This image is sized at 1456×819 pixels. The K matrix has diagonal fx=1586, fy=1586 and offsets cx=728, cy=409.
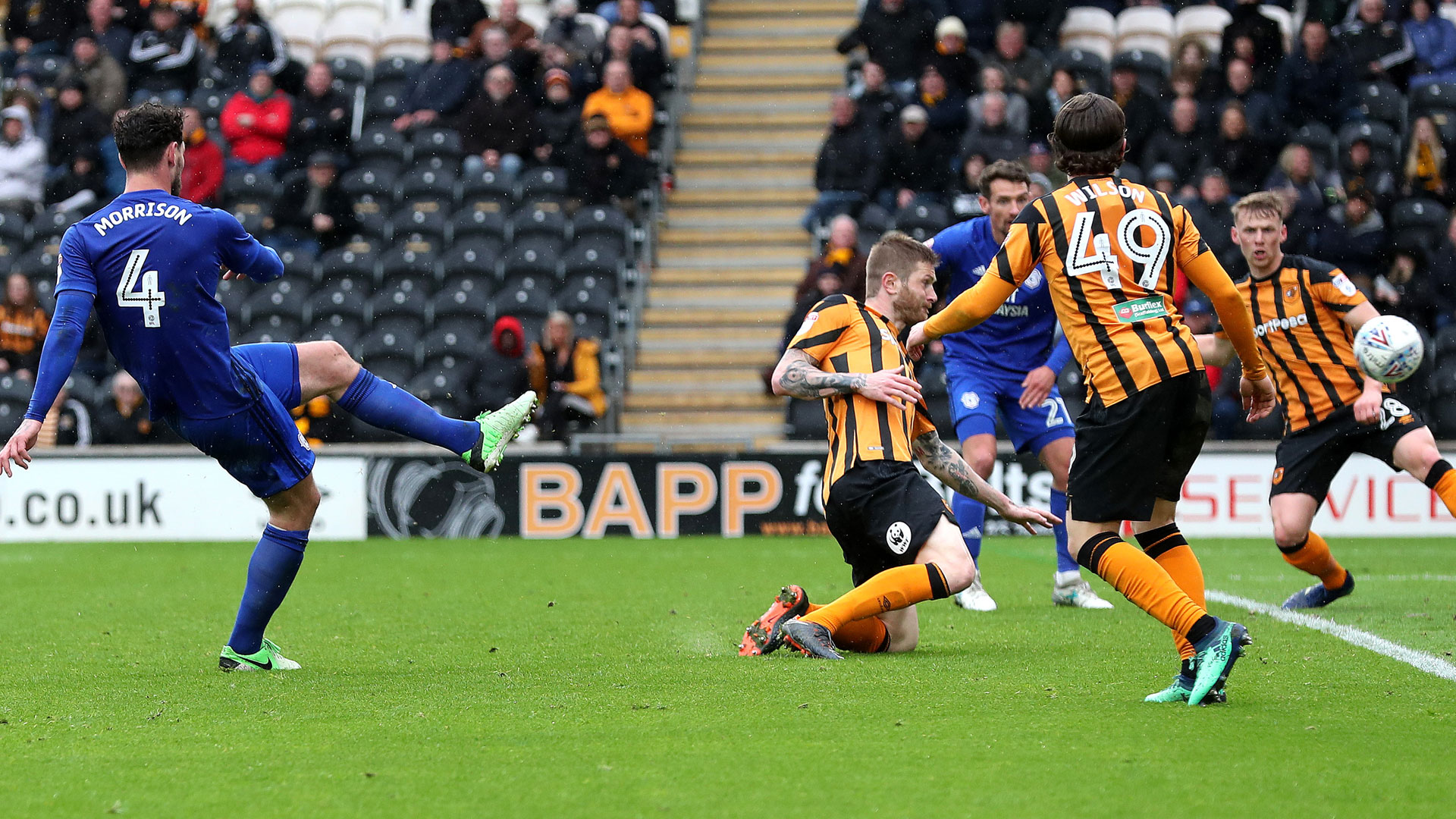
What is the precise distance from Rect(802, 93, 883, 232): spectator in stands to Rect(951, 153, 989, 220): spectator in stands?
40.6 inches

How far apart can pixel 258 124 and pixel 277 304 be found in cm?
265

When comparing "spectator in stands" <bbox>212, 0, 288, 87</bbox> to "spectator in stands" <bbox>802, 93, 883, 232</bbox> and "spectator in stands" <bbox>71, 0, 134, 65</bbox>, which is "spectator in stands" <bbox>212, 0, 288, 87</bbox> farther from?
"spectator in stands" <bbox>802, 93, 883, 232</bbox>

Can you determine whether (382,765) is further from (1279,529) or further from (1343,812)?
(1279,529)

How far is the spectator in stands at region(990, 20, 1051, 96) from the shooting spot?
1603 centimetres

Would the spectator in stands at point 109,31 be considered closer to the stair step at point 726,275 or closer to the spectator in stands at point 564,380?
the stair step at point 726,275

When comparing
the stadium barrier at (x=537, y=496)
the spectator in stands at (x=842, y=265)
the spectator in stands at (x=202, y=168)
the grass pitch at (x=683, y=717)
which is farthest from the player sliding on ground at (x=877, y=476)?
the spectator in stands at (x=202, y=168)

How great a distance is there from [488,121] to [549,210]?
55.2 inches

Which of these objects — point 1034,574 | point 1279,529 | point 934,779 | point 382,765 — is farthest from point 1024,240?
point 1034,574

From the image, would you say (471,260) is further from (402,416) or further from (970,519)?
(402,416)

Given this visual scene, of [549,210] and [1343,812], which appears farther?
[549,210]

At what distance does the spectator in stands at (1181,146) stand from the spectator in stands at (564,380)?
18.6 feet

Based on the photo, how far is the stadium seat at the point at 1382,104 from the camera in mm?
15836

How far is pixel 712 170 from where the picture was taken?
697 inches

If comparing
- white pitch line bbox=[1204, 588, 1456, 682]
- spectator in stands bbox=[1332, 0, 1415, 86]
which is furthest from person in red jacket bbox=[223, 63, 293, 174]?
white pitch line bbox=[1204, 588, 1456, 682]
